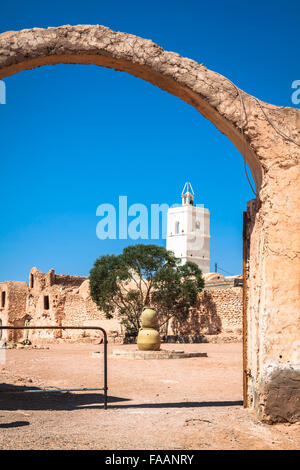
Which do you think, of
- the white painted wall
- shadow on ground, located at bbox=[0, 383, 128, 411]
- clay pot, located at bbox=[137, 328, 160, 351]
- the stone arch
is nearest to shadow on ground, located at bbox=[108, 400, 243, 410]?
shadow on ground, located at bbox=[0, 383, 128, 411]

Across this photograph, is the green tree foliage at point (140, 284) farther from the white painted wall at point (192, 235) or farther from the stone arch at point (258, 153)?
the white painted wall at point (192, 235)

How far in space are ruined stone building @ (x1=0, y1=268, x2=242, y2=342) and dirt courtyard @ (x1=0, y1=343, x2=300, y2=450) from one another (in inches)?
592

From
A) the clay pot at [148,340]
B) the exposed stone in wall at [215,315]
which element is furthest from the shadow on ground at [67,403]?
the exposed stone in wall at [215,315]

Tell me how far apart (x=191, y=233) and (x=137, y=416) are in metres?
65.3

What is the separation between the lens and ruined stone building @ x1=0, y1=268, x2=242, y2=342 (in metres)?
25.8

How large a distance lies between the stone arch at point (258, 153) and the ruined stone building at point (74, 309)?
19.2 m

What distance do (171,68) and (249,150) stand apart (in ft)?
4.32

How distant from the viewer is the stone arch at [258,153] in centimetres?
526

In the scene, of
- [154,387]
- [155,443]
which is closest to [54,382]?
[154,387]

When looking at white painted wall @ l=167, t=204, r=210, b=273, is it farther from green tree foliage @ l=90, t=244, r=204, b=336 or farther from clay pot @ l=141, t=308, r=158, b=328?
clay pot @ l=141, t=308, r=158, b=328

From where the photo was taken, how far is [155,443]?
170 inches

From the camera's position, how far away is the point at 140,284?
25.1 metres

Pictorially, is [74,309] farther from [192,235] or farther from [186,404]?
[192,235]
